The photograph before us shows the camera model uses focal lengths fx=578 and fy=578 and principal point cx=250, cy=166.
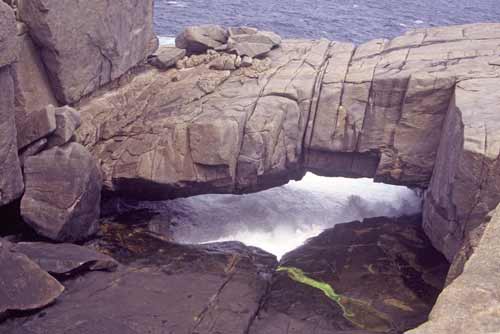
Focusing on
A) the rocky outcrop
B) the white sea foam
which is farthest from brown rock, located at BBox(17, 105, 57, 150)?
the white sea foam

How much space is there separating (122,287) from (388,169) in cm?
675

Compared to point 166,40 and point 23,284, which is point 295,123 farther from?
point 166,40

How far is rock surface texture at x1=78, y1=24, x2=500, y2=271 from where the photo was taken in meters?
12.4

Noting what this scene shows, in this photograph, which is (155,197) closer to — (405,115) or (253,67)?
(253,67)

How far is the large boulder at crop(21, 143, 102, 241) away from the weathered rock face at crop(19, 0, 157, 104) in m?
1.80

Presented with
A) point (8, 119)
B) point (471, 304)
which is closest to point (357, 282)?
point (471, 304)

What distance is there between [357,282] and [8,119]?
7244mm

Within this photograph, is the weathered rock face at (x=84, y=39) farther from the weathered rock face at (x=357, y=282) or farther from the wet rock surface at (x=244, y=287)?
the weathered rock face at (x=357, y=282)

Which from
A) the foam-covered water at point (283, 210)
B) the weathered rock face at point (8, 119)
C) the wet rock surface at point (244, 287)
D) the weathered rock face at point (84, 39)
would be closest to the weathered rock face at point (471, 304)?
the wet rock surface at point (244, 287)

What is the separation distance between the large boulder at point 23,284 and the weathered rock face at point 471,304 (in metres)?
6.56

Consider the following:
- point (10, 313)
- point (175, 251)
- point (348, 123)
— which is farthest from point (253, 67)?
point (10, 313)

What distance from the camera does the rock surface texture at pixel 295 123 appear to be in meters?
12.4

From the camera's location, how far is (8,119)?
10438 mm

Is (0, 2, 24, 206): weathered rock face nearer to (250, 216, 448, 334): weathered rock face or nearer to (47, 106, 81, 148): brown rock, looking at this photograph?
(47, 106, 81, 148): brown rock
